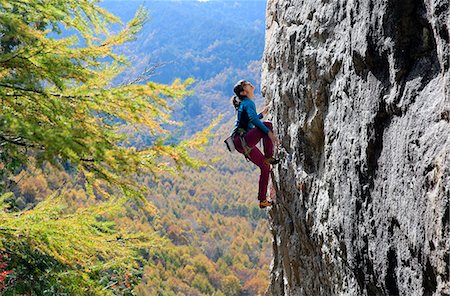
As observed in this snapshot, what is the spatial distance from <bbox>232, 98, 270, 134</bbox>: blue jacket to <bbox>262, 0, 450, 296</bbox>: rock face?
454 mm

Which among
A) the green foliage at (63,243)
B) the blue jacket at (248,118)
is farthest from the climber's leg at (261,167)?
the green foliage at (63,243)

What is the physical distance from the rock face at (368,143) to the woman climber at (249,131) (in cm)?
28

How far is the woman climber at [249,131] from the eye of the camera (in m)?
5.89

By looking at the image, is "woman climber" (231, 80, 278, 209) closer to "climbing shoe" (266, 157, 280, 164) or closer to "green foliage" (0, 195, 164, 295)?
"climbing shoe" (266, 157, 280, 164)

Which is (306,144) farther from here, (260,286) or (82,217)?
(260,286)

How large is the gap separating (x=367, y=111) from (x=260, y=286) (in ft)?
203

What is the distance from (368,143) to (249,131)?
236cm

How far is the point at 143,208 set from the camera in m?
4.20

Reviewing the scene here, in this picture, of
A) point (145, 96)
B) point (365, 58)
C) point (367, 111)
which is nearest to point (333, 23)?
point (365, 58)

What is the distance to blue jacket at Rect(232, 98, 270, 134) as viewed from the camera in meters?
5.82

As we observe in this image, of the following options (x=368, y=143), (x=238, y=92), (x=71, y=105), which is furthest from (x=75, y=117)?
(x=238, y=92)

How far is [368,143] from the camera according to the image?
12.8ft

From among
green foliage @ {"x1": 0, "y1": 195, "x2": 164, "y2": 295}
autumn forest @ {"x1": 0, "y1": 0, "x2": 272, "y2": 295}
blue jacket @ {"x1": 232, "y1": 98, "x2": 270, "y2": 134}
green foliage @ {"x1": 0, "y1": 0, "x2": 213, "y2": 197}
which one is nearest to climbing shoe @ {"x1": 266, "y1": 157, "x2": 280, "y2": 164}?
blue jacket @ {"x1": 232, "y1": 98, "x2": 270, "y2": 134}

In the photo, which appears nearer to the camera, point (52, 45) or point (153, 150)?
point (52, 45)
